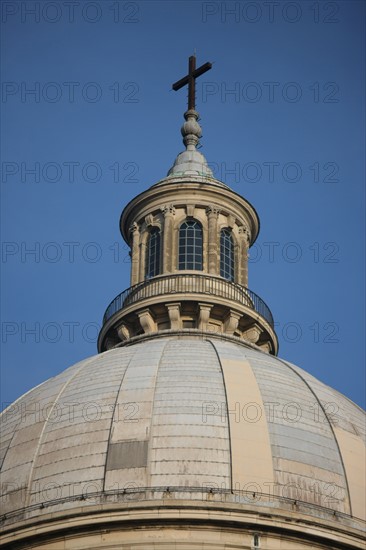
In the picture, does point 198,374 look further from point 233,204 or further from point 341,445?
point 233,204

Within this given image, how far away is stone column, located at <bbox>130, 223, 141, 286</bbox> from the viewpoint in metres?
62.0

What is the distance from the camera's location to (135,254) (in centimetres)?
6269

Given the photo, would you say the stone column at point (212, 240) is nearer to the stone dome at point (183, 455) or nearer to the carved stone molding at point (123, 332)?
the carved stone molding at point (123, 332)

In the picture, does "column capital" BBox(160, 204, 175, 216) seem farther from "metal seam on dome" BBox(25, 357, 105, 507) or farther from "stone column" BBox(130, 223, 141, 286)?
"metal seam on dome" BBox(25, 357, 105, 507)

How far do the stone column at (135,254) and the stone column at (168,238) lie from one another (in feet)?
5.07

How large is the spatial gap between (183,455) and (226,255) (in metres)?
15.9

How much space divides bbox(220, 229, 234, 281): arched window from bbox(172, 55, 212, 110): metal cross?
7383 millimetres

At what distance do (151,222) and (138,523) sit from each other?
19383 mm

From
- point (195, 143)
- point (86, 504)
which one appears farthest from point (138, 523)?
point (195, 143)

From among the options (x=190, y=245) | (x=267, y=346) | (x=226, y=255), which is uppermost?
(x=226, y=255)

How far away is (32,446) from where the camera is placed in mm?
49969

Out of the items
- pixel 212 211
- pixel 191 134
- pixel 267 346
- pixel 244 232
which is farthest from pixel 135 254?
pixel 191 134

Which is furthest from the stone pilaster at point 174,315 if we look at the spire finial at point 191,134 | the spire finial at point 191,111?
the spire finial at point 191,111

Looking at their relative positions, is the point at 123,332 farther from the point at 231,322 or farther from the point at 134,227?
the point at 134,227
